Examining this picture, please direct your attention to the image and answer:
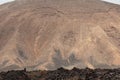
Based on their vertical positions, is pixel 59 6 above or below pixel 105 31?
above

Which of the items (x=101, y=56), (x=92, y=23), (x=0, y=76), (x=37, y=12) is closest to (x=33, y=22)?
(x=37, y=12)

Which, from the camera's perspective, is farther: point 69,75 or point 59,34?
point 59,34

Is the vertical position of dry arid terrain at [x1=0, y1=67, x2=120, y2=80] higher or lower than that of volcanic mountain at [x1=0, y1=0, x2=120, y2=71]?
lower

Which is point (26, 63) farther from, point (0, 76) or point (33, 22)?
point (0, 76)

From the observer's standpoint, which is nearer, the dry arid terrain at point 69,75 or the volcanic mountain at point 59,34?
the dry arid terrain at point 69,75

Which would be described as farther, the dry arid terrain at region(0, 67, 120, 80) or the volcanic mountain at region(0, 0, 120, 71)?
the volcanic mountain at region(0, 0, 120, 71)

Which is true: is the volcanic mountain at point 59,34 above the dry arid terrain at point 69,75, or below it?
above

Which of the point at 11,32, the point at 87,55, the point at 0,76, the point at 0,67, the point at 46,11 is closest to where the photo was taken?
the point at 0,76

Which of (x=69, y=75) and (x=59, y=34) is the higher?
(x=59, y=34)
